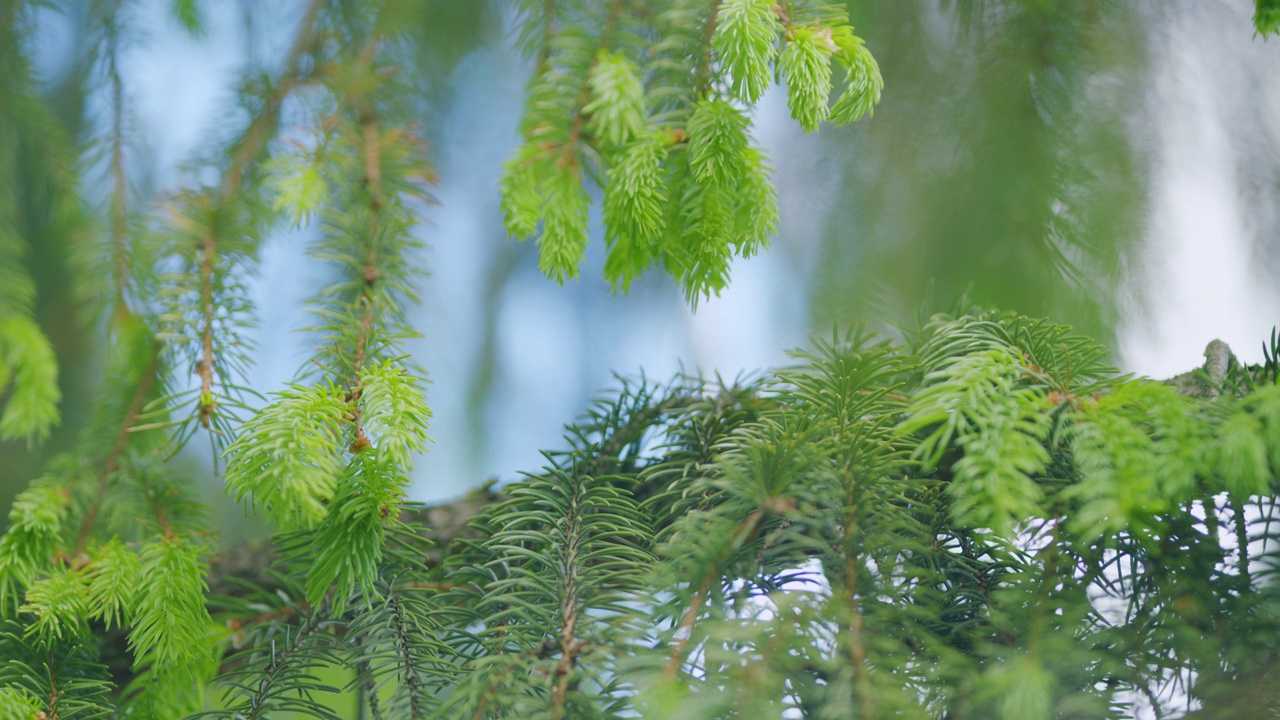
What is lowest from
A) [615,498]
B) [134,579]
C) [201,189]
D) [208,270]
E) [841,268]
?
[134,579]

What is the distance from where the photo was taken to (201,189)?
74 centimetres

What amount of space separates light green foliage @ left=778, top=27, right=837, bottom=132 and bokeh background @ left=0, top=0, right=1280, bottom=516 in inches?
8.0

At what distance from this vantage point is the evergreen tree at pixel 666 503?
360 millimetres

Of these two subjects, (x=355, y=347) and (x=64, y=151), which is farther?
(x=64, y=151)

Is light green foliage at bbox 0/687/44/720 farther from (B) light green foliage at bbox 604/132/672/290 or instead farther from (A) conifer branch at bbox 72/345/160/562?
(B) light green foliage at bbox 604/132/672/290

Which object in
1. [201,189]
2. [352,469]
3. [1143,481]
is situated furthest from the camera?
[201,189]

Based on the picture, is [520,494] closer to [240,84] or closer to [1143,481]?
[1143,481]

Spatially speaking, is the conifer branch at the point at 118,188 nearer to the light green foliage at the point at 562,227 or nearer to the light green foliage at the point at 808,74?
the light green foliage at the point at 562,227

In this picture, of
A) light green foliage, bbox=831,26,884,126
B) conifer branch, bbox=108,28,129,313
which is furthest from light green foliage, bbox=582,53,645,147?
conifer branch, bbox=108,28,129,313

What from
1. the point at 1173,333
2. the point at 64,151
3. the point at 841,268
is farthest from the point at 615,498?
the point at 64,151

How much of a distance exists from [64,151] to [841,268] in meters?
0.86

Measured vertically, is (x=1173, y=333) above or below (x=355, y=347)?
above

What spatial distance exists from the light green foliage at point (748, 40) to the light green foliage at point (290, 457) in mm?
295

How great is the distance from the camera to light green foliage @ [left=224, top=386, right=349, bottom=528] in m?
0.41
